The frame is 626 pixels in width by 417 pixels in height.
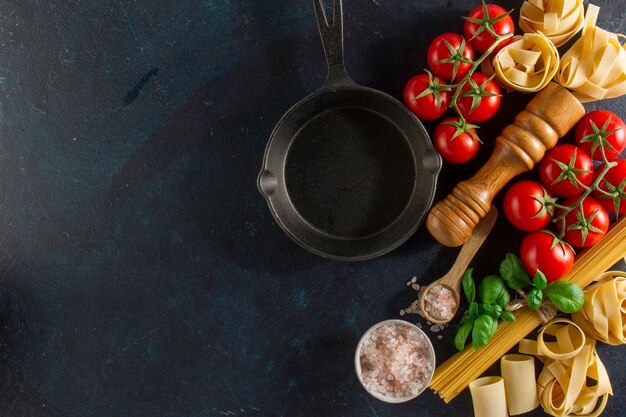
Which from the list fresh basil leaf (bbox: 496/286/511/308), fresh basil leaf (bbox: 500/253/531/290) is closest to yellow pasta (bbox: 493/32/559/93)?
fresh basil leaf (bbox: 500/253/531/290)

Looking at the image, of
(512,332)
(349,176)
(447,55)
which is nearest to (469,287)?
(512,332)

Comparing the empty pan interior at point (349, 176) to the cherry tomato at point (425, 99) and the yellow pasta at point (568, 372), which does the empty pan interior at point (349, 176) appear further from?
the yellow pasta at point (568, 372)

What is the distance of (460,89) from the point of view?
1807 mm

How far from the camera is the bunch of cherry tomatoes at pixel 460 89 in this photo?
1829mm

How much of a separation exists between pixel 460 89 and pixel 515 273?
2.05ft

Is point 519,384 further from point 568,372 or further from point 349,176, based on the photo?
point 349,176

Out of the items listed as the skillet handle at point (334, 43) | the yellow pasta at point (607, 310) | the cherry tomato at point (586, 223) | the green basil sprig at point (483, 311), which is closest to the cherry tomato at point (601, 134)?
the cherry tomato at point (586, 223)

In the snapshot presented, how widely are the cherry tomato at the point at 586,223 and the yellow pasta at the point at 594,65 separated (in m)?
0.35

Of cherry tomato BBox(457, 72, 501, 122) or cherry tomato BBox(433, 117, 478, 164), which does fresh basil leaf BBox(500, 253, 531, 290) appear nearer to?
cherry tomato BBox(433, 117, 478, 164)

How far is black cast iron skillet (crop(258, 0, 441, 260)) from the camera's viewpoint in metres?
1.97

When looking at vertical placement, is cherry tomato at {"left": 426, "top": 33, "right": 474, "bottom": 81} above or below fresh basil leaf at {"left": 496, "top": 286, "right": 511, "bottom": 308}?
above

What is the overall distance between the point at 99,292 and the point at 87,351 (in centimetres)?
22

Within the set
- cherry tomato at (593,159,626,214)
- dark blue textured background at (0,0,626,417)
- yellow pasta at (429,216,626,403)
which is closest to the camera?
cherry tomato at (593,159,626,214)

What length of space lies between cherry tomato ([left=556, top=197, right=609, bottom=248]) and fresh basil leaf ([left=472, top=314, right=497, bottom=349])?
0.37 metres
